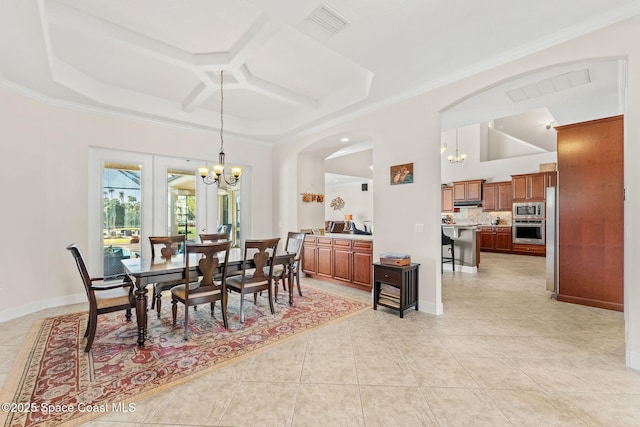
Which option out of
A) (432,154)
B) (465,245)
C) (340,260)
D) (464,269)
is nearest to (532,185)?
(465,245)

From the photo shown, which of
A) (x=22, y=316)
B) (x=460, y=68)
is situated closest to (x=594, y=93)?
(x=460, y=68)

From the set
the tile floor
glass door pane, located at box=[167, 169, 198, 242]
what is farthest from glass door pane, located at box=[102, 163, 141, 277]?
the tile floor

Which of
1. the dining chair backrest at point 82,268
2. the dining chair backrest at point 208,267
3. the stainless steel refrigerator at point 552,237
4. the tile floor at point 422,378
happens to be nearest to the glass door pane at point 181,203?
the tile floor at point 422,378

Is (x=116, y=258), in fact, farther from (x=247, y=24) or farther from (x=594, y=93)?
(x=594, y=93)

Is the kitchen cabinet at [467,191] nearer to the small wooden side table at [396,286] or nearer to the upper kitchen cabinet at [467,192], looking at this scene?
the upper kitchen cabinet at [467,192]

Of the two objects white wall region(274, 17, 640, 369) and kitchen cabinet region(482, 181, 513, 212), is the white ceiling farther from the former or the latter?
kitchen cabinet region(482, 181, 513, 212)

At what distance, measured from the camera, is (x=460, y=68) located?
3406 mm

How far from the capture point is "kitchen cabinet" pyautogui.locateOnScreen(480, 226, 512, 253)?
9180mm

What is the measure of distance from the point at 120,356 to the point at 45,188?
10.0 ft

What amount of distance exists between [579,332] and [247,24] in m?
4.84

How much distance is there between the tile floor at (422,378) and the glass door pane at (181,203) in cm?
233

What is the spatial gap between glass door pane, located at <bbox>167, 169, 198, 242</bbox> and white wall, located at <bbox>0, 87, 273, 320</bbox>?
0.68m

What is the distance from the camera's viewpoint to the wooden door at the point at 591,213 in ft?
12.1

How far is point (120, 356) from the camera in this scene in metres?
2.62
